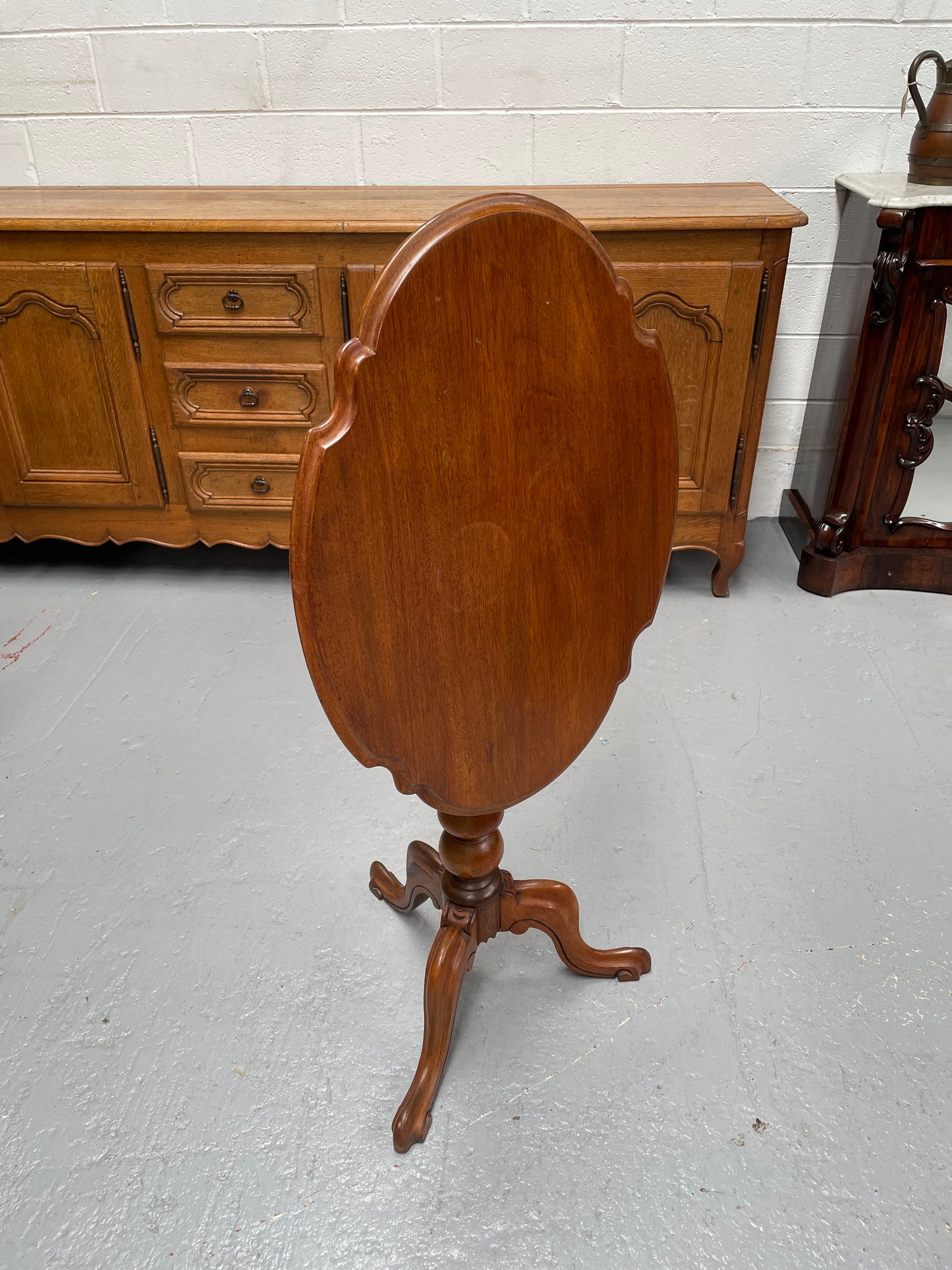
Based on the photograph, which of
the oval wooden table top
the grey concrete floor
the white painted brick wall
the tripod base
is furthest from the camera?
the white painted brick wall

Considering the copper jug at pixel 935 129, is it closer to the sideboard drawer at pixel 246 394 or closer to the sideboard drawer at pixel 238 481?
the sideboard drawer at pixel 246 394

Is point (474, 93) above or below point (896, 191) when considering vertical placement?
above

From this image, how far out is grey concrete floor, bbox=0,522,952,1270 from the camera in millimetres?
1278

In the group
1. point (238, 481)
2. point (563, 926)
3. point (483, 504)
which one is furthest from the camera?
point (238, 481)

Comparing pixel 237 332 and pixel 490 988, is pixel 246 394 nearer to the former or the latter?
pixel 237 332

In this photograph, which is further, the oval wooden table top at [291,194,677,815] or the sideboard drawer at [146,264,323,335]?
the sideboard drawer at [146,264,323,335]

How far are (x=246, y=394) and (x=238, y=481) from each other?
0.27 metres

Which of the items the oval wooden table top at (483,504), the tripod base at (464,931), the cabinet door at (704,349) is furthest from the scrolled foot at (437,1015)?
the cabinet door at (704,349)

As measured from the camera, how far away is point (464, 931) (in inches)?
56.1

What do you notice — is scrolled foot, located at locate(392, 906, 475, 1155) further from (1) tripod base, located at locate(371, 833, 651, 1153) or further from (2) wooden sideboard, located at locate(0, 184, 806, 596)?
(2) wooden sideboard, located at locate(0, 184, 806, 596)

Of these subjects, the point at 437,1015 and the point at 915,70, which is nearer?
the point at 437,1015

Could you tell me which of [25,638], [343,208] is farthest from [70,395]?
[343,208]

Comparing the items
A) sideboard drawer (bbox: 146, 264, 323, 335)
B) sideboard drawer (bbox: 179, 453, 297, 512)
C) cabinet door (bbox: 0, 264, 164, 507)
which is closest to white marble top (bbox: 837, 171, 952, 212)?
sideboard drawer (bbox: 146, 264, 323, 335)

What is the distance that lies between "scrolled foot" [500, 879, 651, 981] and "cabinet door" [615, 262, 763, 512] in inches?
58.4
